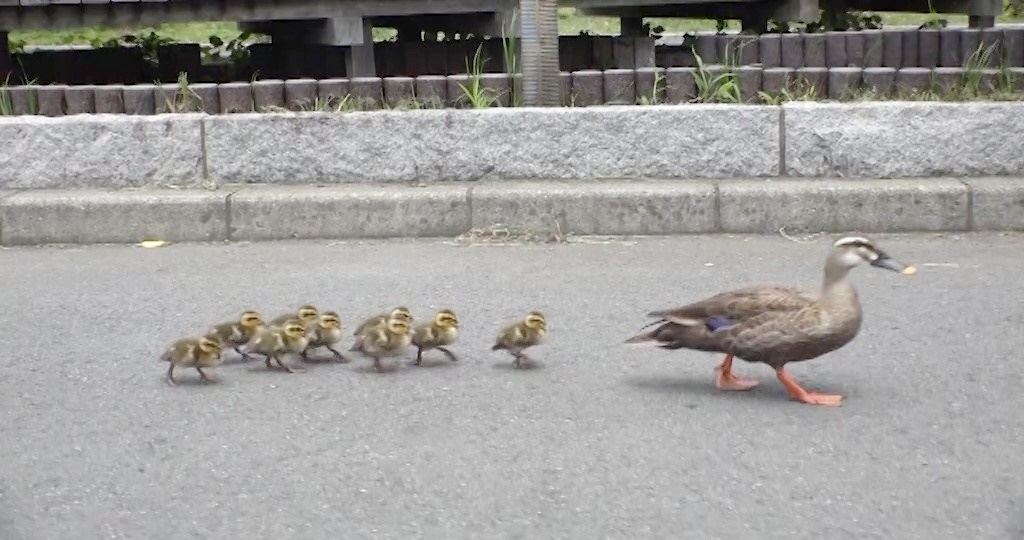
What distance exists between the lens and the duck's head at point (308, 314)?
22.2ft

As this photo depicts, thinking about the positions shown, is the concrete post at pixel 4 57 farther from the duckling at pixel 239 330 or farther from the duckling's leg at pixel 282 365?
the duckling's leg at pixel 282 365

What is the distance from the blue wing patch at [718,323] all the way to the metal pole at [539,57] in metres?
3.60

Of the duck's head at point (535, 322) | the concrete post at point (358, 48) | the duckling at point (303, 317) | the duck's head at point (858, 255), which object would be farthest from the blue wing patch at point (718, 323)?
the concrete post at point (358, 48)

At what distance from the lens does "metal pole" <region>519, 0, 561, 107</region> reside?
30.8 ft

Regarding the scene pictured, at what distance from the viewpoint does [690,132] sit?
913cm

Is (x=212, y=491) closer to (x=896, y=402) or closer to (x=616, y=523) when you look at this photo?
(x=616, y=523)

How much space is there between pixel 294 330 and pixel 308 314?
28 cm

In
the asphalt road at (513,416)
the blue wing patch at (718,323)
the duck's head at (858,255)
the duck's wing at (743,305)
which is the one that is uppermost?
the duck's head at (858,255)

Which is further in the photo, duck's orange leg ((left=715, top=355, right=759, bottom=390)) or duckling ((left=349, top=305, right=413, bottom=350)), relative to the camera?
duckling ((left=349, top=305, right=413, bottom=350))

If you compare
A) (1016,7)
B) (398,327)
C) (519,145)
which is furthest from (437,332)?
(1016,7)

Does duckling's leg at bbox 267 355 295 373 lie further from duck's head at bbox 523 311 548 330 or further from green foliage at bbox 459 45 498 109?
green foliage at bbox 459 45 498 109

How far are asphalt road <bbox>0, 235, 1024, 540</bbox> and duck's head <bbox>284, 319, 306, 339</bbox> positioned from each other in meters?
0.18

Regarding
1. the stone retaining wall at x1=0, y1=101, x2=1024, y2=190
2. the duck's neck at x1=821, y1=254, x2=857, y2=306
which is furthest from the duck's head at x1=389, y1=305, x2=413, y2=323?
the stone retaining wall at x1=0, y1=101, x2=1024, y2=190

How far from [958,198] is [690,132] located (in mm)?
1559
